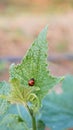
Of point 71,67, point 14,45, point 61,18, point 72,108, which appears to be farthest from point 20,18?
point 72,108

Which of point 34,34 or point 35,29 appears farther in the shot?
Answer: point 35,29

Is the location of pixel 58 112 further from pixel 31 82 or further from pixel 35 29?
pixel 35 29

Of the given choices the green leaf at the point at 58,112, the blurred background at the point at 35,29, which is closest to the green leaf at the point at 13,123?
the green leaf at the point at 58,112

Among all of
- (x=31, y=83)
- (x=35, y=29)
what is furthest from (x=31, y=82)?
(x=35, y=29)

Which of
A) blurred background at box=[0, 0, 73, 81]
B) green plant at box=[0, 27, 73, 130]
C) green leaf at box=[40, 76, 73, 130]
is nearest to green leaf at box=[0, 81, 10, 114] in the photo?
green plant at box=[0, 27, 73, 130]

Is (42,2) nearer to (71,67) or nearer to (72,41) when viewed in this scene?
(72,41)

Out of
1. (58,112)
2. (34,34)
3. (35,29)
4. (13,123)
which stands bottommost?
(13,123)
